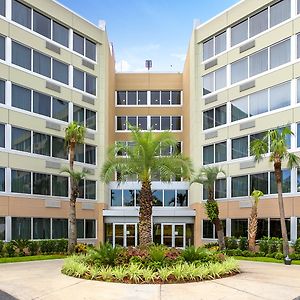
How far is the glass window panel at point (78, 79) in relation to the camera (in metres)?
37.0

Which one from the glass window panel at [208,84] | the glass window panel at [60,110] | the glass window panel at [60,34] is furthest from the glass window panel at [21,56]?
the glass window panel at [208,84]

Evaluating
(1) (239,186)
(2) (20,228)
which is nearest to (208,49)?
(1) (239,186)

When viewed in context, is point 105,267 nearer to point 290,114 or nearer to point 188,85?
point 290,114

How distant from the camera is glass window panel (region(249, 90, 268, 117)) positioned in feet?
106

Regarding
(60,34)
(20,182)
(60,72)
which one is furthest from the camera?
(60,34)

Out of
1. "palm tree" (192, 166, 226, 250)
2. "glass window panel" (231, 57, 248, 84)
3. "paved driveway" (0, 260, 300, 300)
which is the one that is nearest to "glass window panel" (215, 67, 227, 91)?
"glass window panel" (231, 57, 248, 84)

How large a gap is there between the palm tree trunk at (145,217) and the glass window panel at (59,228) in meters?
12.6

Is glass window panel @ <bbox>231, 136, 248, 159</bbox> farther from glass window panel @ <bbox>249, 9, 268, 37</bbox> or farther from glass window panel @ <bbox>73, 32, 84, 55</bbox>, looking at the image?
glass window panel @ <bbox>73, 32, 84, 55</bbox>

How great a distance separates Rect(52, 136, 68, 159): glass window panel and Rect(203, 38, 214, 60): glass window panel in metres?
13.2

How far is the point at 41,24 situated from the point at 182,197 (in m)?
18.3

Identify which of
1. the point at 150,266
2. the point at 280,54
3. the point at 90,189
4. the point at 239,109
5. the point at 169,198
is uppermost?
the point at 280,54

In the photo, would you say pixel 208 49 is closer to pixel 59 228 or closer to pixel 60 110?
pixel 60 110

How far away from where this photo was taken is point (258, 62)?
1308 inches

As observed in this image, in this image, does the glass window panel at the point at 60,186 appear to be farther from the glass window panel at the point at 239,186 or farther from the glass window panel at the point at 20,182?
the glass window panel at the point at 239,186
